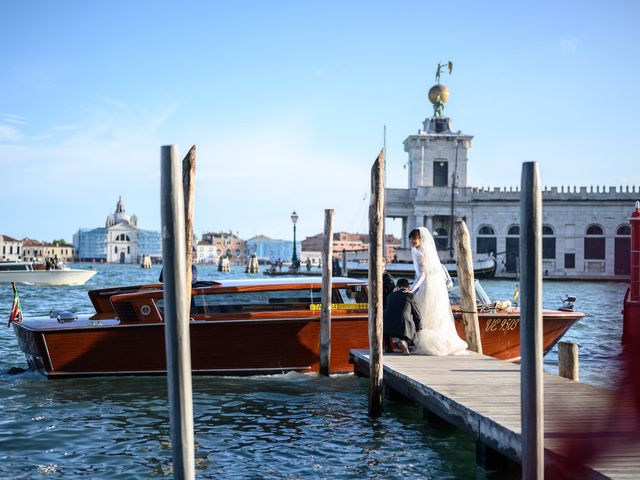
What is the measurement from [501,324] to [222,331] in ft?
13.8

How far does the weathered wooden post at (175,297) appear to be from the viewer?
12.7 ft

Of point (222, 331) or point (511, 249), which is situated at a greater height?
point (511, 249)

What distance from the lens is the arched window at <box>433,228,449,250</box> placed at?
198 ft

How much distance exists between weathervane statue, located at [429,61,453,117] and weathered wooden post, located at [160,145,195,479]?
6490 cm

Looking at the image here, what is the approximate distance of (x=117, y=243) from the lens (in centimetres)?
18088

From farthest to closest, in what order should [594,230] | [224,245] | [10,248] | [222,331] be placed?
[224,245], [10,248], [594,230], [222,331]

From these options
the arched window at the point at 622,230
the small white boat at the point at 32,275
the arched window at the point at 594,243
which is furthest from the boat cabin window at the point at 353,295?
the arched window at the point at 622,230

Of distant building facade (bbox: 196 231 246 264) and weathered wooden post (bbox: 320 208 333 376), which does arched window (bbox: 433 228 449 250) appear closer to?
weathered wooden post (bbox: 320 208 333 376)

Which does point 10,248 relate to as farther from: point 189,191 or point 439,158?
point 189,191

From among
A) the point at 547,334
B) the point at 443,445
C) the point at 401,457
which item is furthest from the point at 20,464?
the point at 547,334

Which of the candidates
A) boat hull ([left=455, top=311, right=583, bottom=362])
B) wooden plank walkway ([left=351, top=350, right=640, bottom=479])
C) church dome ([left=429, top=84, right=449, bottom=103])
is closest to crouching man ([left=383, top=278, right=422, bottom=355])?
wooden plank walkway ([left=351, top=350, right=640, bottom=479])

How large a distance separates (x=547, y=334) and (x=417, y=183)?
2071 inches

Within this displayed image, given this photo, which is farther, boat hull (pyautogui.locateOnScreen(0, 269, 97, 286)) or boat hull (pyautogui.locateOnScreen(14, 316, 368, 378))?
boat hull (pyautogui.locateOnScreen(0, 269, 97, 286))

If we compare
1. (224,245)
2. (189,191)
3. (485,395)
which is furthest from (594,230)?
(224,245)
